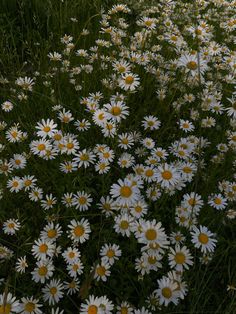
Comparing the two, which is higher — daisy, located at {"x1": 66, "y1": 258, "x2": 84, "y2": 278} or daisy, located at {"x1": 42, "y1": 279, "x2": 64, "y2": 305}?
daisy, located at {"x1": 66, "y1": 258, "x2": 84, "y2": 278}

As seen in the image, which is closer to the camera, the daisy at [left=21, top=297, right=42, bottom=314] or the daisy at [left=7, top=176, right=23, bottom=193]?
the daisy at [left=21, top=297, right=42, bottom=314]

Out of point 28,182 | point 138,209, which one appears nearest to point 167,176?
point 138,209

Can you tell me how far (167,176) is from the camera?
236 centimetres

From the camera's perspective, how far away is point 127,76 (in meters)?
2.97

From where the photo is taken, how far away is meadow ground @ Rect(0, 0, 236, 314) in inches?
79.5

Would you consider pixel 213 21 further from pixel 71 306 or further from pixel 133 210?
pixel 71 306

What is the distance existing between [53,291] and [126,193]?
2.47 ft

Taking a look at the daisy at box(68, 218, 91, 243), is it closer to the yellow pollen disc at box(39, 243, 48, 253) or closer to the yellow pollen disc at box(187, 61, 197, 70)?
the yellow pollen disc at box(39, 243, 48, 253)

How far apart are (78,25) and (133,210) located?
3.32 metres

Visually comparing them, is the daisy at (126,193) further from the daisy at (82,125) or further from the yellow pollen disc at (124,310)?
the daisy at (82,125)

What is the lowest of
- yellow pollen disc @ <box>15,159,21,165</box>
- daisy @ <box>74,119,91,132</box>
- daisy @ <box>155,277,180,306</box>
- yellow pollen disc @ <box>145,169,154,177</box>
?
daisy @ <box>155,277,180,306</box>

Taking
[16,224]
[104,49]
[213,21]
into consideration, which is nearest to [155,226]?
[16,224]

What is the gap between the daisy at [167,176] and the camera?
91.4 inches

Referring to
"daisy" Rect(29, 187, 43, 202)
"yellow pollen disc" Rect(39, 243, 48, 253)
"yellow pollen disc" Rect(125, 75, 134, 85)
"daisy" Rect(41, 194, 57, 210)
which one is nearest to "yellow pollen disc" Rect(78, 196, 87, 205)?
"daisy" Rect(41, 194, 57, 210)
